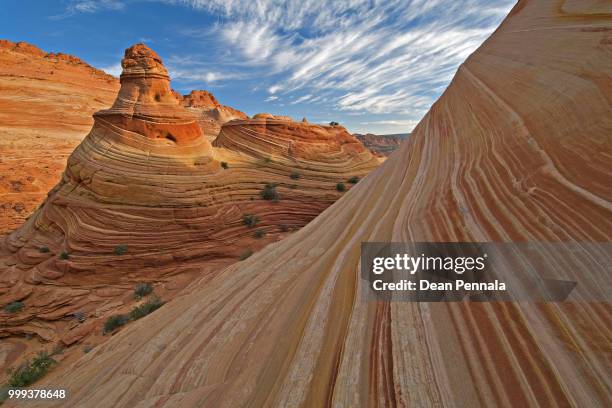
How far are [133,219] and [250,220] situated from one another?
4.97 meters

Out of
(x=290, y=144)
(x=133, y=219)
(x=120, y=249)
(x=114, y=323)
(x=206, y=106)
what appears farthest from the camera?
(x=206, y=106)

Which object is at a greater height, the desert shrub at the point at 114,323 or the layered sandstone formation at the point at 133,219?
the layered sandstone formation at the point at 133,219

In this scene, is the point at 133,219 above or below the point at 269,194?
below

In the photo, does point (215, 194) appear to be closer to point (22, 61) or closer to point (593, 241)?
point (593, 241)

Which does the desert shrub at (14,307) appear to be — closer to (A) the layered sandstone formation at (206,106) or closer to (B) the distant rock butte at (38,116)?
(B) the distant rock butte at (38,116)

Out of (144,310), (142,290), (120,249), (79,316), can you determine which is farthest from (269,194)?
(79,316)

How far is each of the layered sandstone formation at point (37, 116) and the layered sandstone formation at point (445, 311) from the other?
21026 millimetres

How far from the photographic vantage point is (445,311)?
2.62 m

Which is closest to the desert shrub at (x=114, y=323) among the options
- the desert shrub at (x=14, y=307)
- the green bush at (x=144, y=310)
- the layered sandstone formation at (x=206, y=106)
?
the green bush at (x=144, y=310)

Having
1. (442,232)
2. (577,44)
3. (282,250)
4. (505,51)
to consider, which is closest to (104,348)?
(282,250)

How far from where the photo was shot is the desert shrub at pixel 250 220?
13609 millimetres

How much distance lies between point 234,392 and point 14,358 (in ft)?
33.8

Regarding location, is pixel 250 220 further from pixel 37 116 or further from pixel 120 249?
pixel 37 116

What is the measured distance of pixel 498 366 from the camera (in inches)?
78.3
